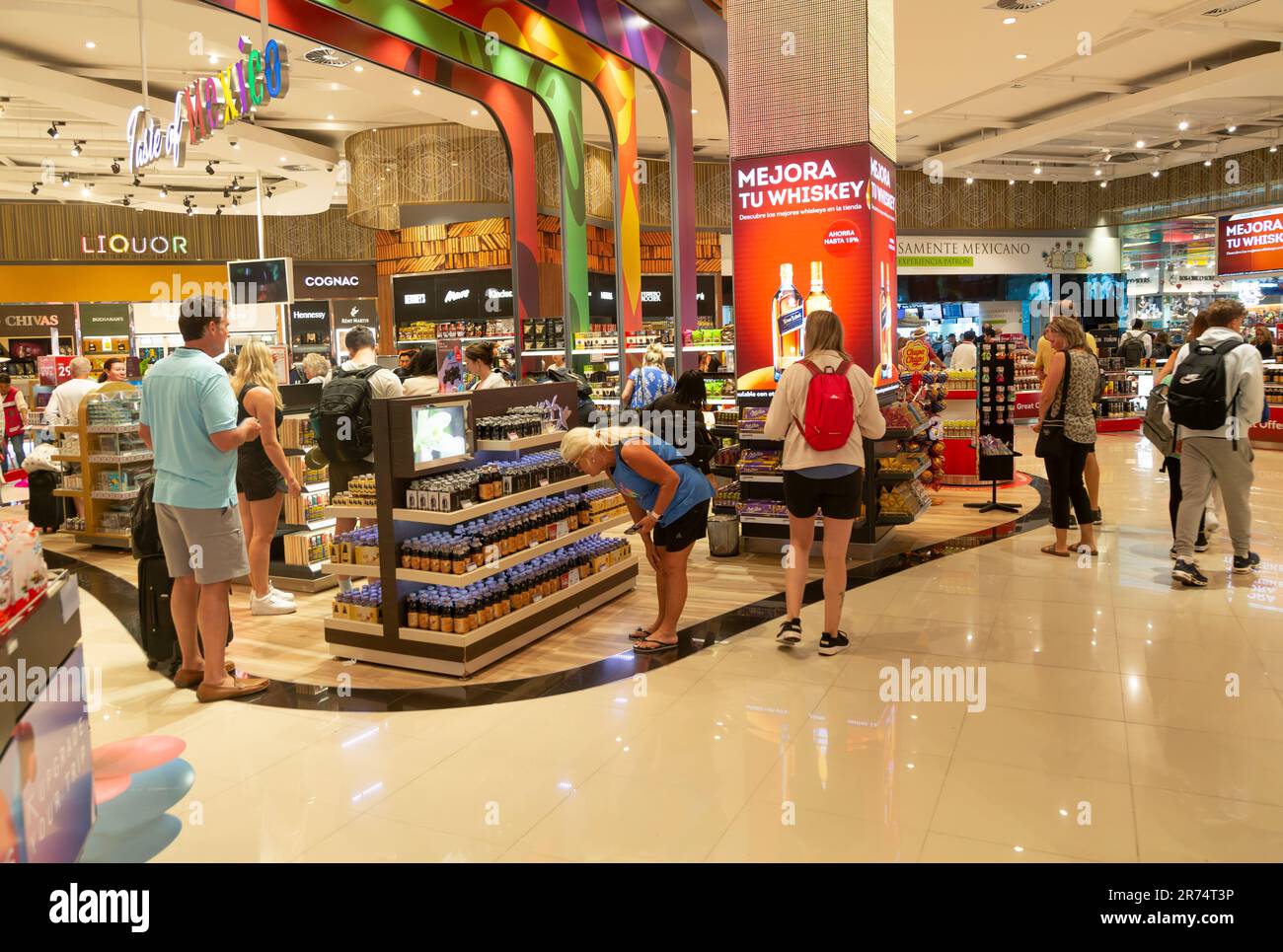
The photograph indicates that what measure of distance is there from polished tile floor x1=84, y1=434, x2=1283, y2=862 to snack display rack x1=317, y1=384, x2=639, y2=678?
532 mm

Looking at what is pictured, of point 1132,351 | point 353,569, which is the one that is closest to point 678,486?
point 353,569

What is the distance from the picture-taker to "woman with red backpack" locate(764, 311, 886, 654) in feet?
14.4

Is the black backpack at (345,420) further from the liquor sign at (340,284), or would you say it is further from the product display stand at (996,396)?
the liquor sign at (340,284)

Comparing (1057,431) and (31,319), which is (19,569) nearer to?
(1057,431)

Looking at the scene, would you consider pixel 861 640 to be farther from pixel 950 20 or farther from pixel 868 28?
pixel 950 20

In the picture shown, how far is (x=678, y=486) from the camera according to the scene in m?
4.50

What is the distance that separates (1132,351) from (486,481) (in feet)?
48.8

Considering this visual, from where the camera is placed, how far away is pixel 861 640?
4.75m

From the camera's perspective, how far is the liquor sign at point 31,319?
15594 mm

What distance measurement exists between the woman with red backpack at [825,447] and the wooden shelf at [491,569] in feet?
4.26

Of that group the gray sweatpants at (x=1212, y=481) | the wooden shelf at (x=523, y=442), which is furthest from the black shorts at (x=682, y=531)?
the gray sweatpants at (x=1212, y=481)

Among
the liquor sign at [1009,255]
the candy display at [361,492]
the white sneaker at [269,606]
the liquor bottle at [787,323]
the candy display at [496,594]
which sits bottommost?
the white sneaker at [269,606]

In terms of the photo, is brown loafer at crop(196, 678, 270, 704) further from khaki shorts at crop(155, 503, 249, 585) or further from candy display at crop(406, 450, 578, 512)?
candy display at crop(406, 450, 578, 512)

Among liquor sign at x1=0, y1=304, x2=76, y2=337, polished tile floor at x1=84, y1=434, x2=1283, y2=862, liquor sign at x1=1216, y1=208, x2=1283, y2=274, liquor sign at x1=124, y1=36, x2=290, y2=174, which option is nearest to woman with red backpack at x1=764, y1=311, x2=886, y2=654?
polished tile floor at x1=84, y1=434, x2=1283, y2=862
